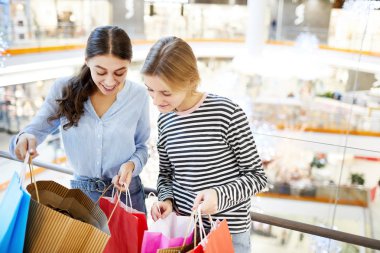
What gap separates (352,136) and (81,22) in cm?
638

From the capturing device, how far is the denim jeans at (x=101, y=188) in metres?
1.31

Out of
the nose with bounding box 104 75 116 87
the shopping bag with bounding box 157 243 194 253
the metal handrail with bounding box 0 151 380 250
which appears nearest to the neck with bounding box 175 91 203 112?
the nose with bounding box 104 75 116 87

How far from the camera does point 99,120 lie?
1.28m

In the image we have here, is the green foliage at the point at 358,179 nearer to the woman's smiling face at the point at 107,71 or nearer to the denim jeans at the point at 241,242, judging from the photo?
the denim jeans at the point at 241,242

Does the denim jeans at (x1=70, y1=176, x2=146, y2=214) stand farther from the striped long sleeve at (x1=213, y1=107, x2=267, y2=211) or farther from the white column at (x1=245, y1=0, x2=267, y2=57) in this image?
the white column at (x1=245, y1=0, x2=267, y2=57)

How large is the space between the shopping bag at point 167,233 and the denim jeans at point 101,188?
0.89 ft

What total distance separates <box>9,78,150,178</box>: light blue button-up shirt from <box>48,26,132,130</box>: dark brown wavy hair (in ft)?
0.08

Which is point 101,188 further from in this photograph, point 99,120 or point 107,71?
point 107,71

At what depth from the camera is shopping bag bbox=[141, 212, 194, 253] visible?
1009mm

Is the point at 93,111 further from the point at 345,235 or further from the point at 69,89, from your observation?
the point at 345,235

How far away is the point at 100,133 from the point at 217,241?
537 mm

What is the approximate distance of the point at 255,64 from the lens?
970 cm

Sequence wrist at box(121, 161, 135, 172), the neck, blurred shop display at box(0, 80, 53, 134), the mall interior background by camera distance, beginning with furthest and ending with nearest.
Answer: the mall interior background < blurred shop display at box(0, 80, 53, 134) < wrist at box(121, 161, 135, 172) < the neck

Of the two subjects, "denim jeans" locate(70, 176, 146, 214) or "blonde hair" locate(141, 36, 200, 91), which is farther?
"denim jeans" locate(70, 176, 146, 214)
